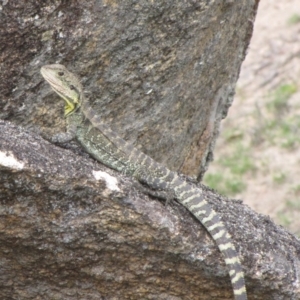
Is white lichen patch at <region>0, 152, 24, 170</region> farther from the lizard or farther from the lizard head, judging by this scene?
the lizard head

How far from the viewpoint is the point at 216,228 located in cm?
598

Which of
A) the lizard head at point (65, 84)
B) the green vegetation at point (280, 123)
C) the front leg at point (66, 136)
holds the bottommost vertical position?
the front leg at point (66, 136)

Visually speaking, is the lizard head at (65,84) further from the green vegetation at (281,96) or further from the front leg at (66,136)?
the green vegetation at (281,96)

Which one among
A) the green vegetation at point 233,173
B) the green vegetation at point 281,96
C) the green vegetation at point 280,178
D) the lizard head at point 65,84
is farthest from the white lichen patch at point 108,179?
the green vegetation at point 281,96

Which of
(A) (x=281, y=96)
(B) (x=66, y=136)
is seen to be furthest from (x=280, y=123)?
(B) (x=66, y=136)

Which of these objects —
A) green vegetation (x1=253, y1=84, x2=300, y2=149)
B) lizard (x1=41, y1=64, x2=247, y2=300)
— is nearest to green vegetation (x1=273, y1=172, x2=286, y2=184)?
green vegetation (x1=253, y1=84, x2=300, y2=149)

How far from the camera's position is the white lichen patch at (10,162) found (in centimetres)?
538

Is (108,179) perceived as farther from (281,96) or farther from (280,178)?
(281,96)

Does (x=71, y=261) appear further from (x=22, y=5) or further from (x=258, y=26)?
(x=258, y=26)

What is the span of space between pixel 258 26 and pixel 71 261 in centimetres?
1275

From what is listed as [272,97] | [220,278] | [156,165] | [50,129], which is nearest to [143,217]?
[220,278]

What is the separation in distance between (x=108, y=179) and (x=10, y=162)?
0.81m

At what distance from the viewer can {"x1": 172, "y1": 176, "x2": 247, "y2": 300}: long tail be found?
5.82 m

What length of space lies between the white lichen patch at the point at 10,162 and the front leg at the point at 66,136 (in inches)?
53.7
